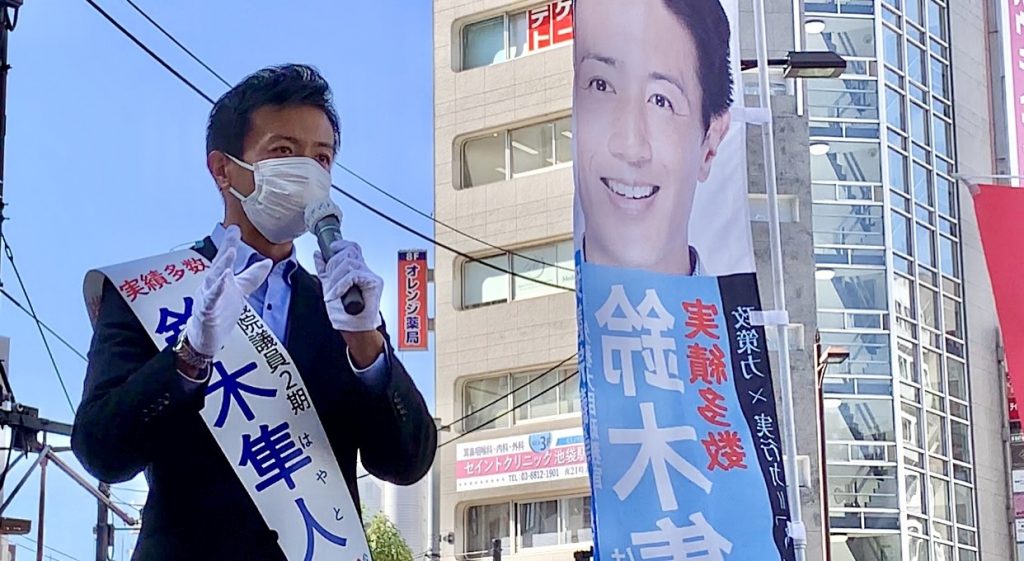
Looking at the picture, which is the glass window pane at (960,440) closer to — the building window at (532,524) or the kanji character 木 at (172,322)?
the building window at (532,524)

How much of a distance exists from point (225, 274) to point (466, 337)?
1534 cm

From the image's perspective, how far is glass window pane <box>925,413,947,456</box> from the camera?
79.2ft

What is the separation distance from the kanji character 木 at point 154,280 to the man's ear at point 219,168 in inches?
22.7

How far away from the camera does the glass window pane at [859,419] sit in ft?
75.2

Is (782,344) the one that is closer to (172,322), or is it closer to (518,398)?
(172,322)

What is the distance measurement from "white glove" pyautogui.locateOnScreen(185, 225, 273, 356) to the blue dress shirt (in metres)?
0.10

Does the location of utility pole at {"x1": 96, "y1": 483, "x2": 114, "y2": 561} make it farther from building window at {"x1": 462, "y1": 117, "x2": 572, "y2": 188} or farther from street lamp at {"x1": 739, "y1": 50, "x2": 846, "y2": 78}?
building window at {"x1": 462, "y1": 117, "x2": 572, "y2": 188}

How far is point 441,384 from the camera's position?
23797 millimetres

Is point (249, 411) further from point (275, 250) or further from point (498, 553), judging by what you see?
point (498, 553)

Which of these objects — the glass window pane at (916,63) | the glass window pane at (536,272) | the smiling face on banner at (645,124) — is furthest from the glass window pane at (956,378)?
the smiling face on banner at (645,124)

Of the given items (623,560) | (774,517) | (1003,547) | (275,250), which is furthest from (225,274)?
(1003,547)

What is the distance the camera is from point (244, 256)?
337 inches

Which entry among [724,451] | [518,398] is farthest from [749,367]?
[518,398]

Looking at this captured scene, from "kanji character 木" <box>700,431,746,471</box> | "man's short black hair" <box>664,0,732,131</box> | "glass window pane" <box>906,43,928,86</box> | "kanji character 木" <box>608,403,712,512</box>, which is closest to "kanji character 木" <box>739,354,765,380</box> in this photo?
"kanji character 木" <box>700,431,746,471</box>
